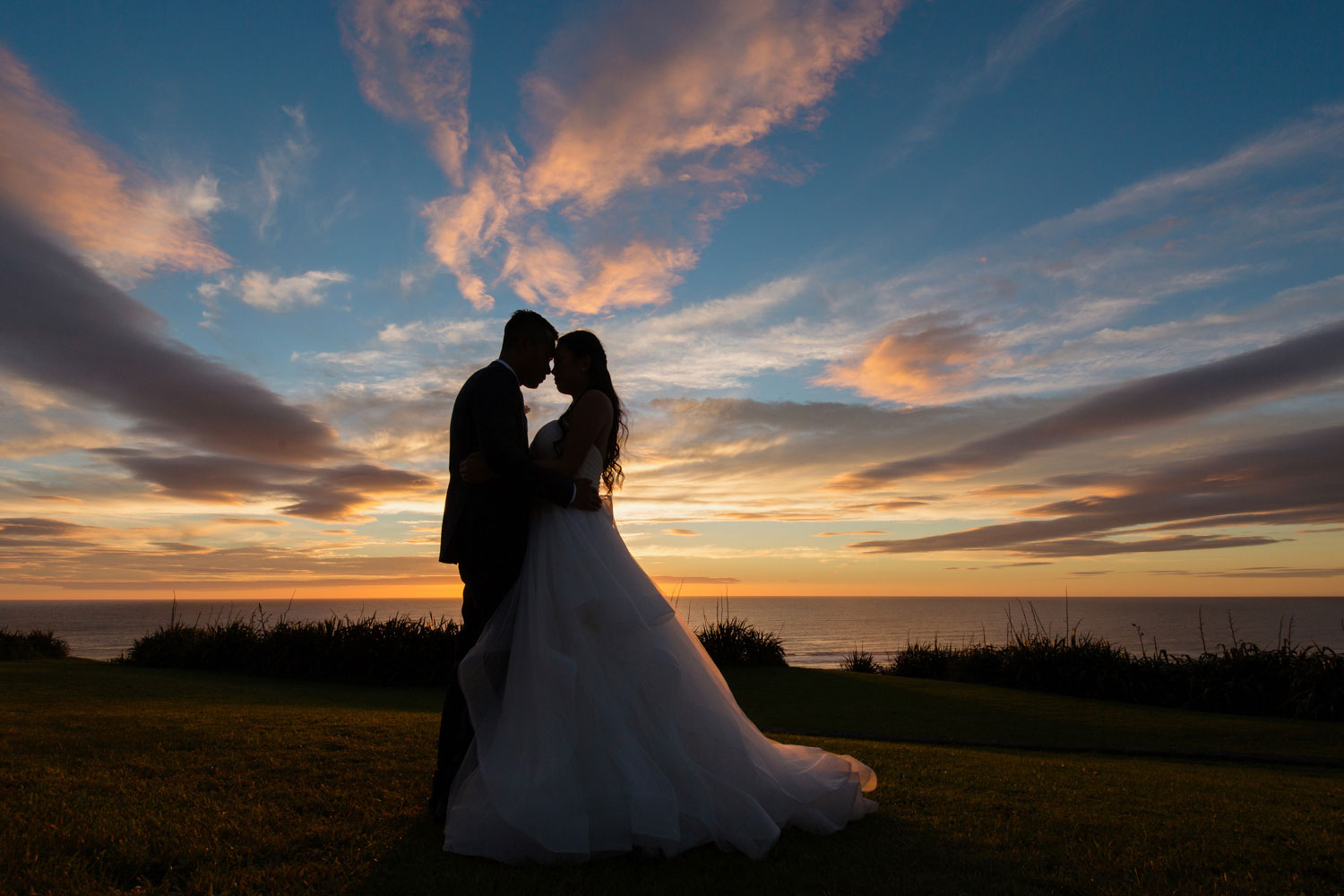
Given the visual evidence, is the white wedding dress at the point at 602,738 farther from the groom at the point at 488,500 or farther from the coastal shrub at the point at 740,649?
the coastal shrub at the point at 740,649

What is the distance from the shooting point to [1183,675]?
11.8 meters

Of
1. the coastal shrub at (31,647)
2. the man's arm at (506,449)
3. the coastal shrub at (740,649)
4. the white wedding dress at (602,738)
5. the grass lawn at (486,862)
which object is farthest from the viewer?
the coastal shrub at (740,649)

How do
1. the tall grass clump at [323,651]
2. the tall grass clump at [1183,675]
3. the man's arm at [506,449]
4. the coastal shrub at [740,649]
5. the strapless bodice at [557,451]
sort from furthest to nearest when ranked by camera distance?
the coastal shrub at [740,649]
the tall grass clump at [323,651]
the tall grass clump at [1183,675]
the strapless bodice at [557,451]
the man's arm at [506,449]

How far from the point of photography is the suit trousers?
3791 millimetres

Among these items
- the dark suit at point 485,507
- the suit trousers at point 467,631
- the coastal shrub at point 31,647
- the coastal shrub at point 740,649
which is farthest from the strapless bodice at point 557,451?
the coastal shrub at point 31,647

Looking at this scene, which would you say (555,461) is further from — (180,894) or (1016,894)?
(1016,894)

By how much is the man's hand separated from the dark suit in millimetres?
105

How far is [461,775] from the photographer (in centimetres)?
360

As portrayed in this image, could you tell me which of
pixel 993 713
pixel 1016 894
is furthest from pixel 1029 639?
pixel 1016 894

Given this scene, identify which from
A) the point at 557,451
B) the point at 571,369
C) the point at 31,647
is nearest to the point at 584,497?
the point at 557,451

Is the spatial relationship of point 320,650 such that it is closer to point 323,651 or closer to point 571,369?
point 323,651

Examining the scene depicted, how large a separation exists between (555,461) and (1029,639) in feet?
47.1

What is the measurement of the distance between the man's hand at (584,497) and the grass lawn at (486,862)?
176 centimetres

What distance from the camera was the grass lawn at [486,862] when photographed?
113 inches
